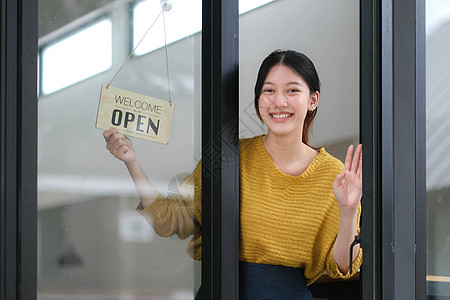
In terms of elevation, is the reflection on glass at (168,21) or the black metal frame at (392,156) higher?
the reflection on glass at (168,21)

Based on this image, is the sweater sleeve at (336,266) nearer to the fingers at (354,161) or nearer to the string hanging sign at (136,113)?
the fingers at (354,161)

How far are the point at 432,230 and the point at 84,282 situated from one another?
2.95ft

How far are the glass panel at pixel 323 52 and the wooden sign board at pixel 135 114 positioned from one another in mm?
240

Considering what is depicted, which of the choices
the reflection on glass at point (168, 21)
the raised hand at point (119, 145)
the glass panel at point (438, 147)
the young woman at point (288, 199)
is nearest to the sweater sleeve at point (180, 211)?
the young woman at point (288, 199)

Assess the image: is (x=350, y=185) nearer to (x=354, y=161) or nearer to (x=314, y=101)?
(x=354, y=161)

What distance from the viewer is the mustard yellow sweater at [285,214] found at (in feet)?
5.40

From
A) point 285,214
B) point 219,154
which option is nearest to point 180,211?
point 219,154

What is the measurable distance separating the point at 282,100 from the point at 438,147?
1.43 feet

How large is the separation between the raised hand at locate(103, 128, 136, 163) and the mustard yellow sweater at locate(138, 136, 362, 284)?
21 cm

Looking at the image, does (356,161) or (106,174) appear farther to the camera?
(356,161)

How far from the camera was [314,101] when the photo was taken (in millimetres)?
1734

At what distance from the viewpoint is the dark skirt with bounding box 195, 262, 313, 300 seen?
1.64 m
